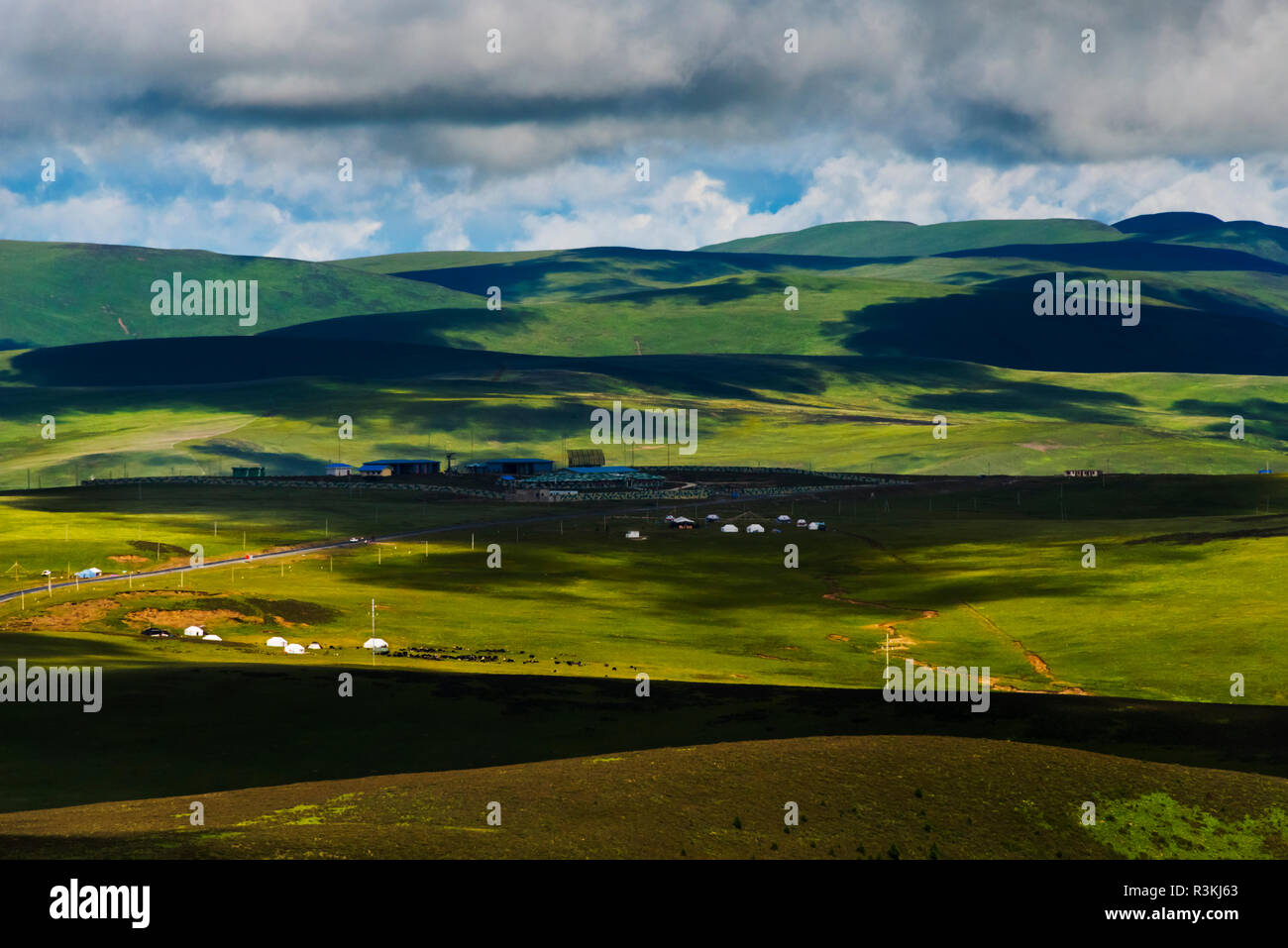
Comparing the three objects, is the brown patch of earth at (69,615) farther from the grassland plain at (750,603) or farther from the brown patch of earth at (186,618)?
the brown patch of earth at (186,618)

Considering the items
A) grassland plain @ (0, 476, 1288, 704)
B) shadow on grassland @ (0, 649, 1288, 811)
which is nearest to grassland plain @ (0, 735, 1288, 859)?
shadow on grassland @ (0, 649, 1288, 811)

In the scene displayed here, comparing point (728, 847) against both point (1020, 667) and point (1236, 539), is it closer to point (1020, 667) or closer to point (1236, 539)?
point (1020, 667)

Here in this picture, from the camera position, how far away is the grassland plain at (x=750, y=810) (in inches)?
1882

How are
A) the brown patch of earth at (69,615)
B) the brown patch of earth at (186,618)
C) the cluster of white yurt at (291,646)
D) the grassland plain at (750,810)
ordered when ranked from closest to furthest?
the grassland plain at (750,810) → the cluster of white yurt at (291,646) → the brown patch of earth at (69,615) → the brown patch of earth at (186,618)

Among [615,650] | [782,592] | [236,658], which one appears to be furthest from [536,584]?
[236,658]

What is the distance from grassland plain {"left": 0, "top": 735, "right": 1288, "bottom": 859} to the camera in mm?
47812

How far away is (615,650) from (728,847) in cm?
6510

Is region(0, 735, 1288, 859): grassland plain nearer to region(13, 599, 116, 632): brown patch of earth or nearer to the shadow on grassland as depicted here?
the shadow on grassland

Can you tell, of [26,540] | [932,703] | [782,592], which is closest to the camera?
[932,703]

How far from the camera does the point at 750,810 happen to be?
54.1 meters

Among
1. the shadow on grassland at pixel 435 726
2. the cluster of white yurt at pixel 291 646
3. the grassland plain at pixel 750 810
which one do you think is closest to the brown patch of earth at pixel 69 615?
the cluster of white yurt at pixel 291 646

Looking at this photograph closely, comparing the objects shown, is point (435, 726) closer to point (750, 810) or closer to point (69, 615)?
point (750, 810)

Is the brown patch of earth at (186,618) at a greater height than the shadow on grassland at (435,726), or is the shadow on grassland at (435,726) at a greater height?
the brown patch of earth at (186,618)
